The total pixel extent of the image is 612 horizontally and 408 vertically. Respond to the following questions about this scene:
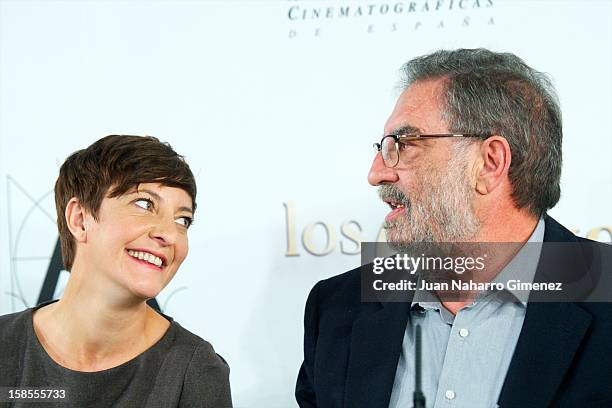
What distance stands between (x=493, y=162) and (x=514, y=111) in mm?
115

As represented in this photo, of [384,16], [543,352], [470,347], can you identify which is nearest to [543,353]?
[543,352]

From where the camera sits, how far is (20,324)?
6.07 ft

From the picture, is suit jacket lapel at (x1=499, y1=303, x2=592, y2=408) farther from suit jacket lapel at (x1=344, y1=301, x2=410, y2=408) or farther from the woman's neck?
the woman's neck

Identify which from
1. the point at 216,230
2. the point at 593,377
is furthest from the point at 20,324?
the point at 593,377

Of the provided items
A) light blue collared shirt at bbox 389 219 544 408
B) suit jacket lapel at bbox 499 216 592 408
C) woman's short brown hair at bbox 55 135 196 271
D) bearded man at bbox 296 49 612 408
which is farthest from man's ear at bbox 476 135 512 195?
woman's short brown hair at bbox 55 135 196 271

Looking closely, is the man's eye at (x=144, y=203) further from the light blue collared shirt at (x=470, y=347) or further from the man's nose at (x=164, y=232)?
the light blue collared shirt at (x=470, y=347)

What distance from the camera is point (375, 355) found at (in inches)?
70.3

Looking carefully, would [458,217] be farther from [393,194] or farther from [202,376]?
[202,376]

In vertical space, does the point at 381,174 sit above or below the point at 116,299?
above

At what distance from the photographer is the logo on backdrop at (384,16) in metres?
2.18

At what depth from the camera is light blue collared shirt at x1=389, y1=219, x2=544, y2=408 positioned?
1670mm

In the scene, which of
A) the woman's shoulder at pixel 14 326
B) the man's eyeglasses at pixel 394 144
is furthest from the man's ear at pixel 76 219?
the man's eyeglasses at pixel 394 144

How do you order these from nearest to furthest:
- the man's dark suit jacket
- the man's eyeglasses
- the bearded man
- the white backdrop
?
the man's dark suit jacket, the bearded man, the man's eyeglasses, the white backdrop

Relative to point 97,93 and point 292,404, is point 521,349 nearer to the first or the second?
point 292,404
